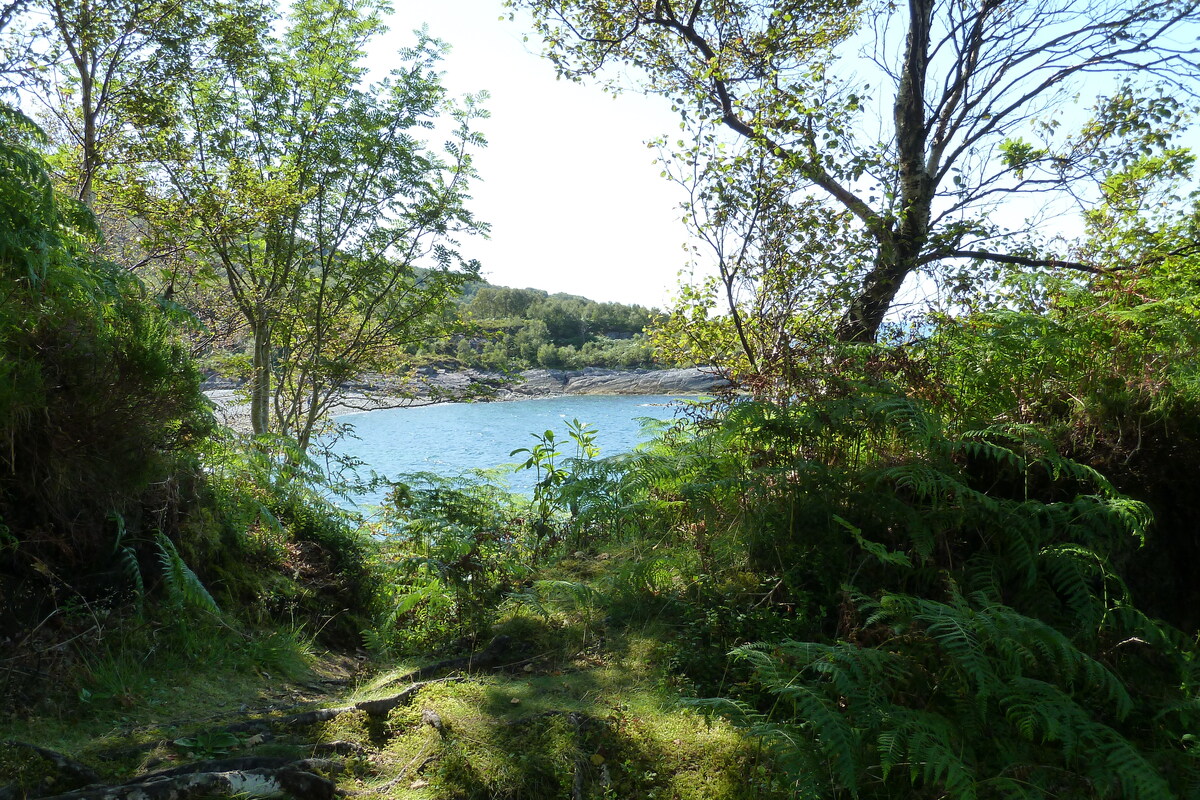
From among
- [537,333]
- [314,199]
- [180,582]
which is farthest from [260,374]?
[537,333]

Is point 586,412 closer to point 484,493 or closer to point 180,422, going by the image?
point 484,493

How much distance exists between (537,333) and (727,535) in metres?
21.5

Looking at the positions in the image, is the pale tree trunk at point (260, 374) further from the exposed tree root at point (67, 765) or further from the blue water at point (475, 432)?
the exposed tree root at point (67, 765)

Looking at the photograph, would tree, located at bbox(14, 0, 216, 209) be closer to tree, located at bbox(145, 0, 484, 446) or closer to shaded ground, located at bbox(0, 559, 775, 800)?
tree, located at bbox(145, 0, 484, 446)

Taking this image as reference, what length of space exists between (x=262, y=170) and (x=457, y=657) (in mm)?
7588

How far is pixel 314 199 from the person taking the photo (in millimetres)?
9656

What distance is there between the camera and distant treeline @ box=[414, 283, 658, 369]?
1123cm

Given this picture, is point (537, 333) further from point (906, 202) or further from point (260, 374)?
point (906, 202)

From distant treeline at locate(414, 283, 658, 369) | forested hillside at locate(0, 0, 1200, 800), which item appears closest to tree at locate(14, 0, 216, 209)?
forested hillside at locate(0, 0, 1200, 800)

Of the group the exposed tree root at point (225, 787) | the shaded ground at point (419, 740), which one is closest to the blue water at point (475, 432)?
the shaded ground at point (419, 740)

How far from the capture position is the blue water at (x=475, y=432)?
15.8 m

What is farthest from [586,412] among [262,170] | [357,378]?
[262,170]

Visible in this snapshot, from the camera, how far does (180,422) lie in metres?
4.09

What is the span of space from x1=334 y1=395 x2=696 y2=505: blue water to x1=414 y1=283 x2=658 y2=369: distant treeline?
5.53 ft
